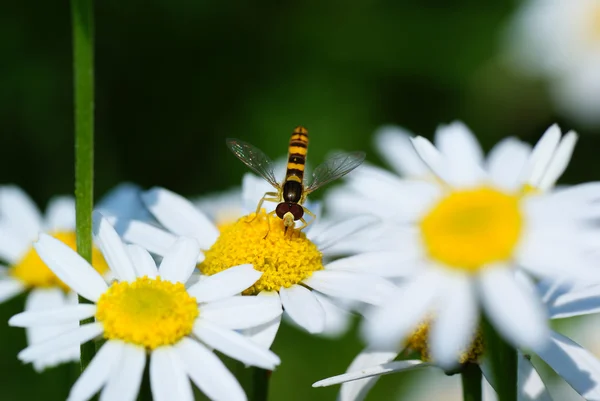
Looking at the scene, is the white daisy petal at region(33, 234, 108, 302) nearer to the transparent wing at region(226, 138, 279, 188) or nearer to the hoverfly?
the hoverfly

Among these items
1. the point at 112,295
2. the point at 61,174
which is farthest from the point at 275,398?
the point at 112,295

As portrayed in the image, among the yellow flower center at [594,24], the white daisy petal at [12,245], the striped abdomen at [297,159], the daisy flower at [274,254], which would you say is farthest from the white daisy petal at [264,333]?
the yellow flower center at [594,24]

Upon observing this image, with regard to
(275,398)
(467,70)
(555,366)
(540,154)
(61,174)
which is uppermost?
(467,70)

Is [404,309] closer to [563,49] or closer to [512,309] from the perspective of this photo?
[512,309]

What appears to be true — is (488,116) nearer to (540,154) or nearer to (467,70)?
(467,70)

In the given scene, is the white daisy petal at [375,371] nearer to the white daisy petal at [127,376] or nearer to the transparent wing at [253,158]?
the white daisy petal at [127,376]

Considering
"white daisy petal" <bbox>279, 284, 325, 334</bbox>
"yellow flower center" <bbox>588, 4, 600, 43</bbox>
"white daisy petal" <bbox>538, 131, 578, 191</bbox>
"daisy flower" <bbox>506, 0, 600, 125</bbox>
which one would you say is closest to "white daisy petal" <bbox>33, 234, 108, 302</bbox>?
"white daisy petal" <bbox>279, 284, 325, 334</bbox>

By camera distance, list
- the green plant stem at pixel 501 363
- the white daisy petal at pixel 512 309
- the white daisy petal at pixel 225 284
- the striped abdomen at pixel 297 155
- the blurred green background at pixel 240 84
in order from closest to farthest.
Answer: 1. the white daisy petal at pixel 512 309
2. the green plant stem at pixel 501 363
3. the white daisy petal at pixel 225 284
4. the striped abdomen at pixel 297 155
5. the blurred green background at pixel 240 84
